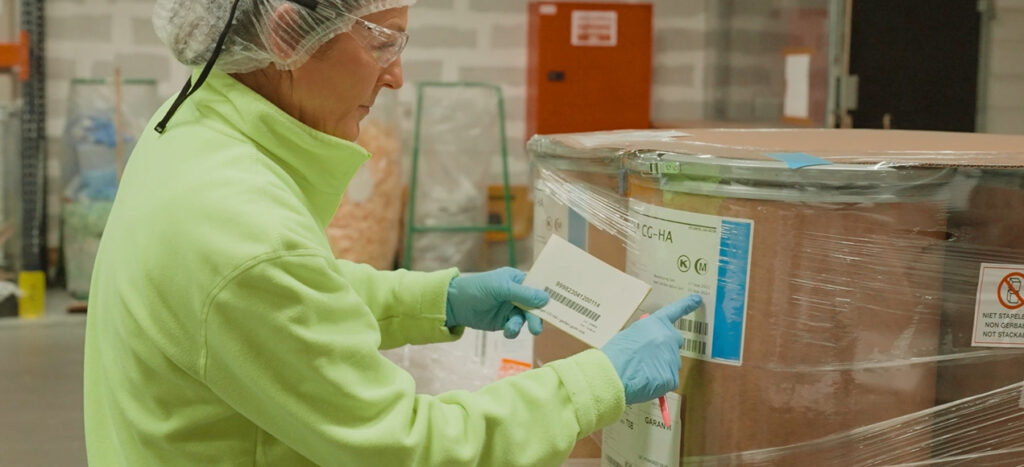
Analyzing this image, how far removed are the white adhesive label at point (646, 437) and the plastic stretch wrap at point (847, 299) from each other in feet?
0.08

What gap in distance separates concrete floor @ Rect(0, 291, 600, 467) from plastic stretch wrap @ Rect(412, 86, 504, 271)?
1506 mm

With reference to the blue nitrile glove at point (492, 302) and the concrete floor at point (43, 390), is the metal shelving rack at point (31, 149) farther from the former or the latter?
the blue nitrile glove at point (492, 302)

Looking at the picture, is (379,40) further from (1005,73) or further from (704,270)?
(1005,73)

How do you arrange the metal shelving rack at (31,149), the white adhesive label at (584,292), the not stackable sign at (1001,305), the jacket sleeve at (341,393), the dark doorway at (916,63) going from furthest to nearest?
the metal shelving rack at (31,149)
the dark doorway at (916,63)
the white adhesive label at (584,292)
the not stackable sign at (1001,305)
the jacket sleeve at (341,393)

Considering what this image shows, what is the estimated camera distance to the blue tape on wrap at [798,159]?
41.1 inches

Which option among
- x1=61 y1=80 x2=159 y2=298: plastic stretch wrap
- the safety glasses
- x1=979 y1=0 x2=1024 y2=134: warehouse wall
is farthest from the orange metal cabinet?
the safety glasses

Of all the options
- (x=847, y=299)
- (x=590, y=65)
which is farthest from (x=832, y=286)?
(x=590, y=65)

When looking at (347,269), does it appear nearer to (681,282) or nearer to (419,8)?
(681,282)

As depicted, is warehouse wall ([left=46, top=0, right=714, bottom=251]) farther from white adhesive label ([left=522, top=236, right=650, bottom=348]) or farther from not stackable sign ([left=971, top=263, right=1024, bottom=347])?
not stackable sign ([left=971, top=263, right=1024, bottom=347])

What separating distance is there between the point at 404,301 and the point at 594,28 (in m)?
3.34

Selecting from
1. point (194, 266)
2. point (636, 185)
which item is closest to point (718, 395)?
point (636, 185)

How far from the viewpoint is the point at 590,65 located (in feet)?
15.3

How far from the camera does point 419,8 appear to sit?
15.6 ft

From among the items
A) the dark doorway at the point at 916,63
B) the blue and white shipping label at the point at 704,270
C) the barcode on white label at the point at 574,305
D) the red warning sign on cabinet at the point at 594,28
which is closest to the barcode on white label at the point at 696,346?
the blue and white shipping label at the point at 704,270
